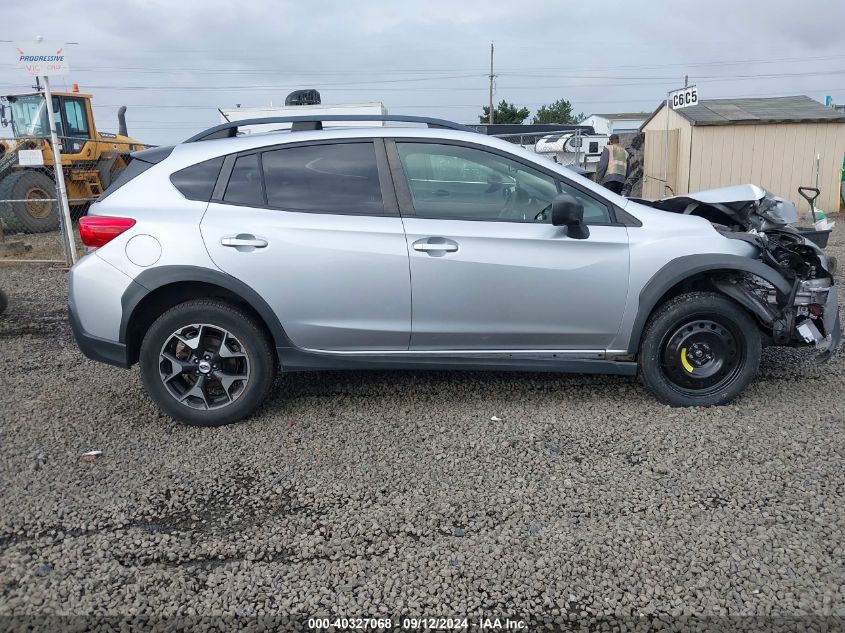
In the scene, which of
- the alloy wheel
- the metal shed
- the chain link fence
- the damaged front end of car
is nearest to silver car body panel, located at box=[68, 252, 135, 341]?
the alloy wheel

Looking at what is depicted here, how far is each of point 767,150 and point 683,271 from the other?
14.9 m

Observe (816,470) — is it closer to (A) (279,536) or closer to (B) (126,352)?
(A) (279,536)

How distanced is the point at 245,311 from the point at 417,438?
50.3 inches

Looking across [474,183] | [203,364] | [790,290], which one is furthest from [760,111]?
[203,364]

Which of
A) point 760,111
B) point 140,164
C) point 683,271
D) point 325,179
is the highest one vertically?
point 760,111

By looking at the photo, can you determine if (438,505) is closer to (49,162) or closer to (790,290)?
(790,290)

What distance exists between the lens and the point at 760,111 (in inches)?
695

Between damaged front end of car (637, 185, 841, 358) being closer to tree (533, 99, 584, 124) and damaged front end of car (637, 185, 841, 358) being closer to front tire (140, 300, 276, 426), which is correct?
front tire (140, 300, 276, 426)

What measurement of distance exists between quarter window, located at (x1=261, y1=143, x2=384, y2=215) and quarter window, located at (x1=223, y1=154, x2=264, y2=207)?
5 cm

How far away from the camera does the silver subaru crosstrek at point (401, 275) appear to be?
4.14 m

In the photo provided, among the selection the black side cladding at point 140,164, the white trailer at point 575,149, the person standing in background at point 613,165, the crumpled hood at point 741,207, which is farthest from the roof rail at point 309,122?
the white trailer at point 575,149

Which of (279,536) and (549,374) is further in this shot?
(549,374)

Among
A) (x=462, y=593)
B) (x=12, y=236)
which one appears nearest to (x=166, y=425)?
(x=462, y=593)

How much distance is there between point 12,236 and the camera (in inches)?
581
